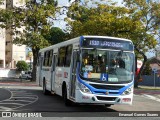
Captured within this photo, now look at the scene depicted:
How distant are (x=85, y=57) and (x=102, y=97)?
1752mm

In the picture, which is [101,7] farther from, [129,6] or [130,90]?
[130,90]

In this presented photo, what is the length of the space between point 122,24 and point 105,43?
2873 cm

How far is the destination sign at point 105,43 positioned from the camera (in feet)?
50.8

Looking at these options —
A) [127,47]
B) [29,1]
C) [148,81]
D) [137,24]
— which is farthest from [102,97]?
[148,81]

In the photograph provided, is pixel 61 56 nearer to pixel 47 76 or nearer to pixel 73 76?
pixel 73 76

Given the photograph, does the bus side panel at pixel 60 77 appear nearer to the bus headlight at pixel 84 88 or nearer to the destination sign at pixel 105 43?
the bus headlight at pixel 84 88

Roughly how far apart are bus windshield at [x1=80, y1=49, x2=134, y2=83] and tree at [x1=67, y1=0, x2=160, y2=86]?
28486 millimetres

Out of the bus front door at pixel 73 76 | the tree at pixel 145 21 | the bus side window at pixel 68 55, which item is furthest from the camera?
the tree at pixel 145 21

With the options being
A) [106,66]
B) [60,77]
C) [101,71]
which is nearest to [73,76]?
[101,71]

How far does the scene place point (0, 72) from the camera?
71.6 metres

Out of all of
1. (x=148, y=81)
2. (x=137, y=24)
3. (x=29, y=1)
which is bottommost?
(x=148, y=81)

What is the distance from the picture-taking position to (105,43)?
15539 millimetres

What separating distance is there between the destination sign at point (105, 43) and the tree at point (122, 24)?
28167 mm

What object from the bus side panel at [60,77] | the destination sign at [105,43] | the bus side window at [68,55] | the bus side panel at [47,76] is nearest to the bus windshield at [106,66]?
the destination sign at [105,43]
